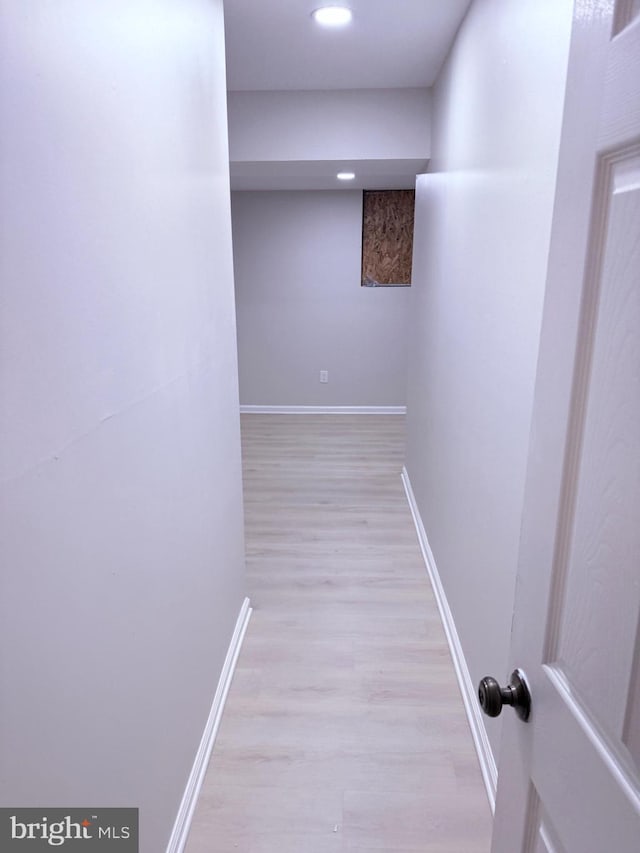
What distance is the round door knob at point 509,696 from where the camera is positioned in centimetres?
80

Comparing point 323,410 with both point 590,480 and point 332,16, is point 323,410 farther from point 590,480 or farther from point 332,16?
point 590,480

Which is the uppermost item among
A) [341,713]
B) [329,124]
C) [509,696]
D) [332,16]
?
[332,16]

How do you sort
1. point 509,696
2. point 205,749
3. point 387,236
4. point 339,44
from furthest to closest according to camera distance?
1. point 387,236
2. point 339,44
3. point 205,749
4. point 509,696

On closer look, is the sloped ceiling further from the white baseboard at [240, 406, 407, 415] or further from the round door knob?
the white baseboard at [240, 406, 407, 415]

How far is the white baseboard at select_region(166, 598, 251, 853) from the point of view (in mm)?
1444

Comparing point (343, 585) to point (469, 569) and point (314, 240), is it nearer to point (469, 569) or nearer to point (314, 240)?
point (469, 569)

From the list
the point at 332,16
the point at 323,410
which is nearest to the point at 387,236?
the point at 323,410

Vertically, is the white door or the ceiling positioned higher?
the ceiling

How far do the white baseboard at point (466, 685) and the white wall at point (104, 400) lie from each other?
87cm

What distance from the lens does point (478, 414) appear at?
1862 mm

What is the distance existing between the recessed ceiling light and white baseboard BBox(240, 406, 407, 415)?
4009 millimetres

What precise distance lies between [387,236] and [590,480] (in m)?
5.27

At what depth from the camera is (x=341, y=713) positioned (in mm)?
1937

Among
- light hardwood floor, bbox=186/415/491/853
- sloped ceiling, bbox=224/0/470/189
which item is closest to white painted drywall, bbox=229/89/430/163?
sloped ceiling, bbox=224/0/470/189
